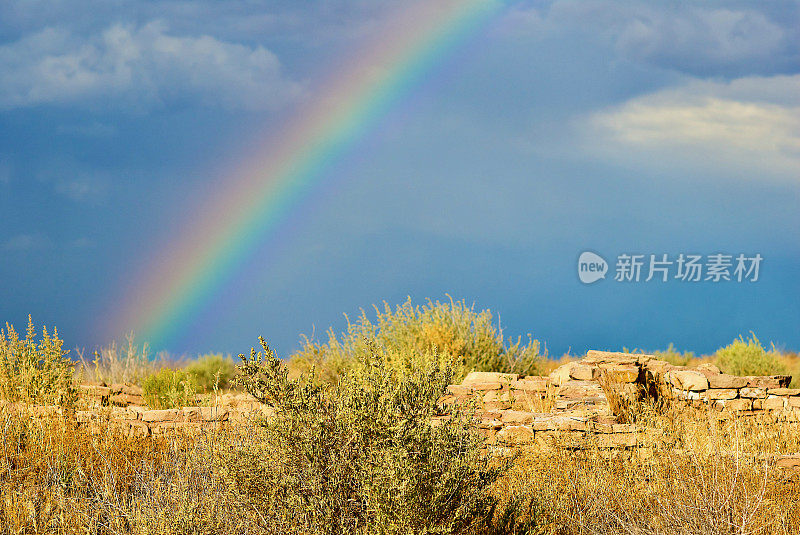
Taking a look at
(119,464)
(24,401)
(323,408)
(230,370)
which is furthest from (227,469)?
(230,370)

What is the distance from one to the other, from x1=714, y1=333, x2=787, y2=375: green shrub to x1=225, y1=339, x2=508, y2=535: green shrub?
15284 mm

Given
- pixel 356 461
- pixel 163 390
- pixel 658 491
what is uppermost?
pixel 163 390

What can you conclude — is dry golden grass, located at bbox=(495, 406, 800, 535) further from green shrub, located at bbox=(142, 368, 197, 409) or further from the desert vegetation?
green shrub, located at bbox=(142, 368, 197, 409)

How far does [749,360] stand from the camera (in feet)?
57.6

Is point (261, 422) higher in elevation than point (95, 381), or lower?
lower

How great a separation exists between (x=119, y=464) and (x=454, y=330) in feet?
27.5

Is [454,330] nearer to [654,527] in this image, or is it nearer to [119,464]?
[119,464]

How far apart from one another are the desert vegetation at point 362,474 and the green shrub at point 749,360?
7.95 metres

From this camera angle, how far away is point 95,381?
15.8 metres

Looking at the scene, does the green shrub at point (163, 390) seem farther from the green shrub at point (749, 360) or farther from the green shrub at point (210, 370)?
the green shrub at point (749, 360)

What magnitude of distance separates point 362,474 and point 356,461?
0.13 meters

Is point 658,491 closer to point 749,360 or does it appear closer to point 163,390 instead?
point 163,390

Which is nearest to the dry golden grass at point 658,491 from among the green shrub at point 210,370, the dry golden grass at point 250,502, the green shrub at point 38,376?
the dry golden grass at point 250,502

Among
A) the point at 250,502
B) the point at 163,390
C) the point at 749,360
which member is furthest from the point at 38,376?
the point at 749,360
